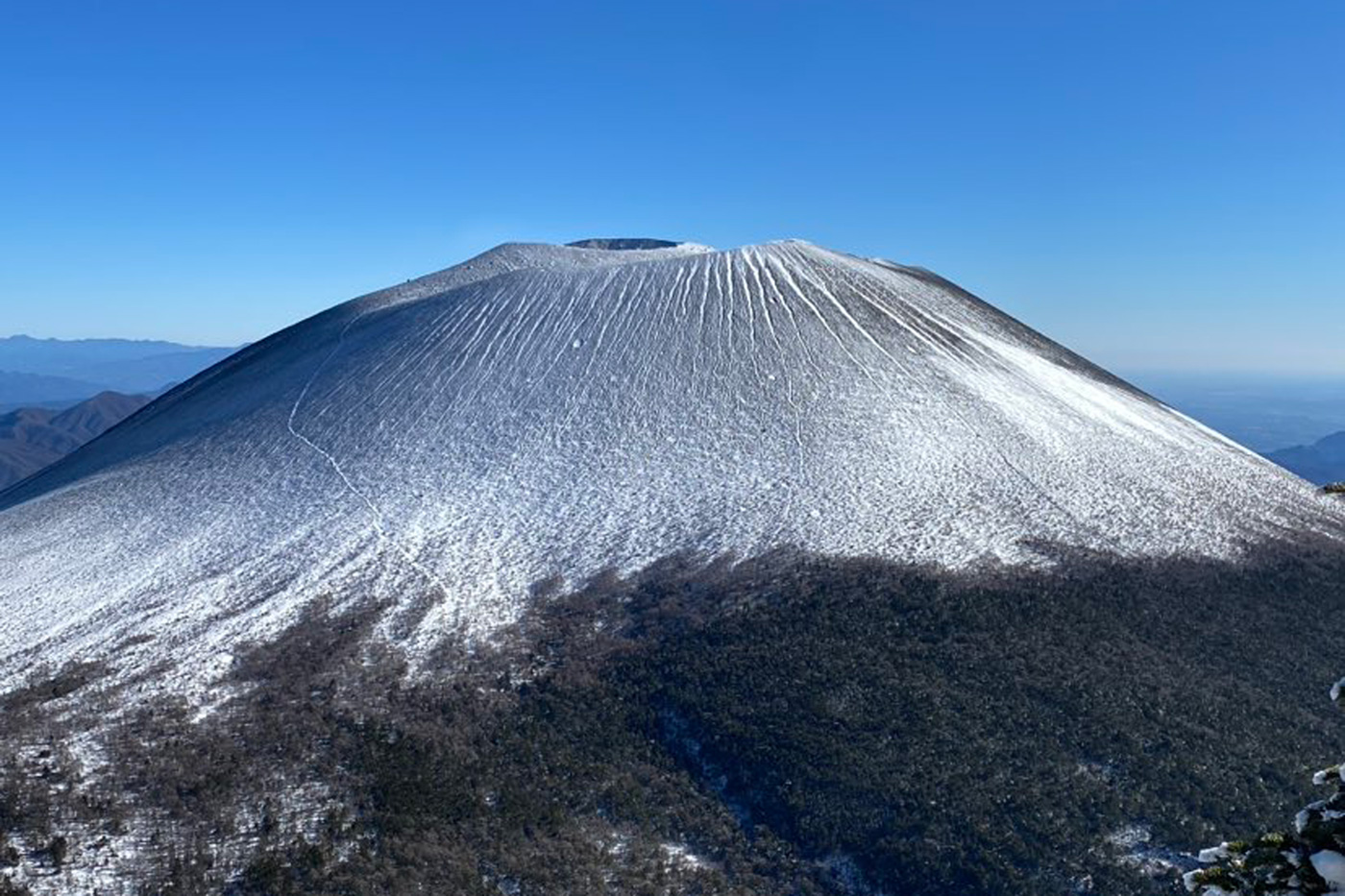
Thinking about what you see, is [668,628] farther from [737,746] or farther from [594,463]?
[594,463]

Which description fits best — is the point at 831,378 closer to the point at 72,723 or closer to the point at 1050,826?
the point at 1050,826

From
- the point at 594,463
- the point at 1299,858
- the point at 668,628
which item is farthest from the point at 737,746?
the point at 594,463

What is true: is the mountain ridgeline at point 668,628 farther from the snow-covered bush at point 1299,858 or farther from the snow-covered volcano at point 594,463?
the snow-covered bush at point 1299,858

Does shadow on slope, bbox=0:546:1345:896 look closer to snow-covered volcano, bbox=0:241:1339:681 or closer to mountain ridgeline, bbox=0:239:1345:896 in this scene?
mountain ridgeline, bbox=0:239:1345:896

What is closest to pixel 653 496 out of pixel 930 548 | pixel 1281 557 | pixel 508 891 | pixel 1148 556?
pixel 930 548

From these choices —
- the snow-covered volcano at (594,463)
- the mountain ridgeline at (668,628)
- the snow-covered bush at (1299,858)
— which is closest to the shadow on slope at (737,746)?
the mountain ridgeline at (668,628)

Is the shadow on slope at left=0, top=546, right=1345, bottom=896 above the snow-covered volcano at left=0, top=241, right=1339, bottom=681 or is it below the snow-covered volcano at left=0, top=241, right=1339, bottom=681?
below

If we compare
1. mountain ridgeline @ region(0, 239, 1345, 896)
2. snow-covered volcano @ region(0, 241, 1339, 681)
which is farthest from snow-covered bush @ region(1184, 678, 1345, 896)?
snow-covered volcano @ region(0, 241, 1339, 681)
